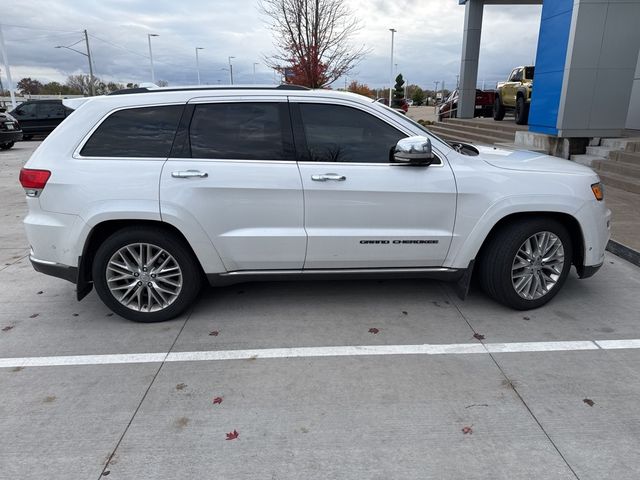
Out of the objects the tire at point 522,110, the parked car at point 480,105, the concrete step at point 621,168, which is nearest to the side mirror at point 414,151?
the concrete step at point 621,168

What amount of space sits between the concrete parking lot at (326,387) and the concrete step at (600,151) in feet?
19.5

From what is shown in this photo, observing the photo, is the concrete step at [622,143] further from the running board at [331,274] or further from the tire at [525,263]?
the running board at [331,274]

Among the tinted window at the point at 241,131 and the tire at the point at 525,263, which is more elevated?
the tinted window at the point at 241,131

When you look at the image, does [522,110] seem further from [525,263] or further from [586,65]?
[525,263]

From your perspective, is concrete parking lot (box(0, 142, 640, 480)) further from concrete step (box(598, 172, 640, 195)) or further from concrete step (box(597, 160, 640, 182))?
concrete step (box(597, 160, 640, 182))

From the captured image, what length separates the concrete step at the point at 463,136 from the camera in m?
14.6

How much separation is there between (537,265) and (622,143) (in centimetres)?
693

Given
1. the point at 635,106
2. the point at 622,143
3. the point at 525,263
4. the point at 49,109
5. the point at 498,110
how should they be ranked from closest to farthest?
the point at 525,263, the point at 622,143, the point at 635,106, the point at 498,110, the point at 49,109

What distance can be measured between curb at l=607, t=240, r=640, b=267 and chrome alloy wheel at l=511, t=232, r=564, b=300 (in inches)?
67.3

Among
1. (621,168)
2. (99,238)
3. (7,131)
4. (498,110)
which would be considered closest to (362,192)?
(99,238)

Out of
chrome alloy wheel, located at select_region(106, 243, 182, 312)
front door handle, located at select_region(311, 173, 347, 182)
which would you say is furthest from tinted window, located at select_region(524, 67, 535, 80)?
chrome alloy wheel, located at select_region(106, 243, 182, 312)

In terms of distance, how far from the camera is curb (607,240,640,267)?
5051 mm

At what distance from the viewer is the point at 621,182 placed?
26.5 feet

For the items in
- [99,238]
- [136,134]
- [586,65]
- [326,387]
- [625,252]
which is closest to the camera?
[326,387]
